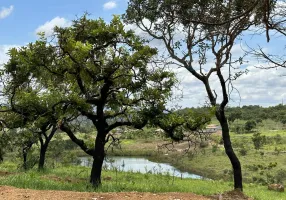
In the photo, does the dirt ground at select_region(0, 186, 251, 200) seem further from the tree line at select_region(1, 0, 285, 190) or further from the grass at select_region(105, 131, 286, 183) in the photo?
the grass at select_region(105, 131, 286, 183)

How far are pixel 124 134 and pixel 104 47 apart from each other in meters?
3.48

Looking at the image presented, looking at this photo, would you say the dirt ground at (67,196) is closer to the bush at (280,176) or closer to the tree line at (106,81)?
the tree line at (106,81)

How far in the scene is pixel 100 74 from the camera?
11141mm

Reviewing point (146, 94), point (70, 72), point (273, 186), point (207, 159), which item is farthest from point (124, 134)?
point (207, 159)

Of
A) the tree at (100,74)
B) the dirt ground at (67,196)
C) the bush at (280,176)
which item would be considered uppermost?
the tree at (100,74)

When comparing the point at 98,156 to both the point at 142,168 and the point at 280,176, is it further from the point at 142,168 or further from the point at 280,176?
the point at 142,168

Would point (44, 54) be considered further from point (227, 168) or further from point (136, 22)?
point (227, 168)

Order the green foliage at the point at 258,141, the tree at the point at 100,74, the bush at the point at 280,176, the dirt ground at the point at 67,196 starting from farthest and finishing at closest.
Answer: the green foliage at the point at 258,141 < the bush at the point at 280,176 < the tree at the point at 100,74 < the dirt ground at the point at 67,196

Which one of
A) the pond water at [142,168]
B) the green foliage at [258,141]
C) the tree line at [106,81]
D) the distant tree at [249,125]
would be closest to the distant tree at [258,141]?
the green foliage at [258,141]

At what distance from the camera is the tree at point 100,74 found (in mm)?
10875

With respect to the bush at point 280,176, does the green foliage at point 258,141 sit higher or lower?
higher

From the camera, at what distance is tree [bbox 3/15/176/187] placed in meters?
10.9

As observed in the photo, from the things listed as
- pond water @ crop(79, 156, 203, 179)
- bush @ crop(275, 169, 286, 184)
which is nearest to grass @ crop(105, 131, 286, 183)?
bush @ crop(275, 169, 286, 184)

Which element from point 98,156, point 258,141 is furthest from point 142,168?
point 98,156
